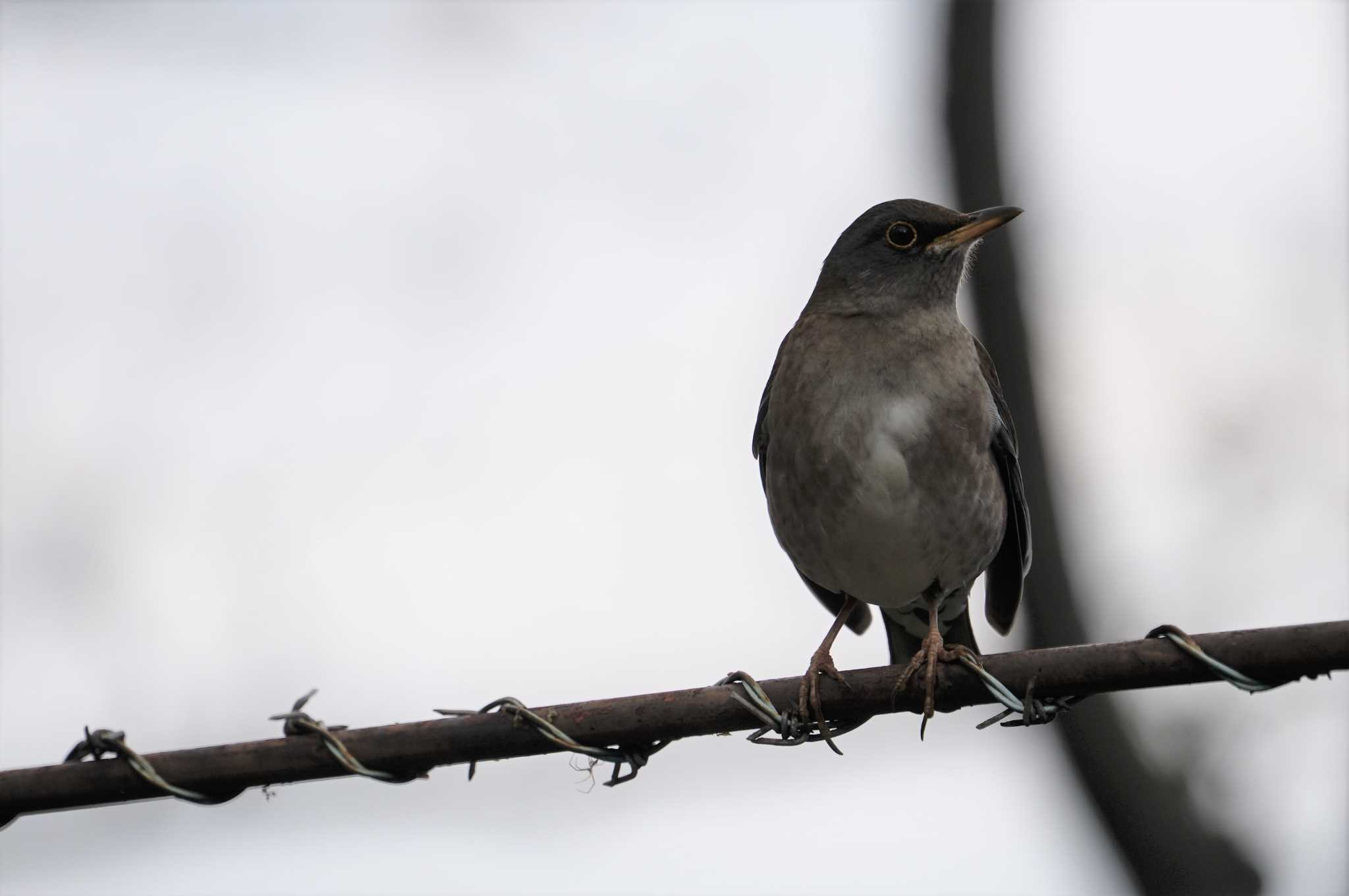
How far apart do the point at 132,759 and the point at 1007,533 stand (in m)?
4.01

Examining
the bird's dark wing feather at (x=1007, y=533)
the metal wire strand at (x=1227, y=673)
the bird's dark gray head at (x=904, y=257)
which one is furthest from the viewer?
the bird's dark gray head at (x=904, y=257)

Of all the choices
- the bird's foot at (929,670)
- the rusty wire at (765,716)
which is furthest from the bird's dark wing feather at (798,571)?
the rusty wire at (765,716)

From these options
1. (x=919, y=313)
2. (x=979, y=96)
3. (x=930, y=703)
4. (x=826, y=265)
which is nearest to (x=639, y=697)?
(x=930, y=703)

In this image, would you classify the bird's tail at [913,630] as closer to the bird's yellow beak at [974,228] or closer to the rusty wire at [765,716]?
the bird's yellow beak at [974,228]

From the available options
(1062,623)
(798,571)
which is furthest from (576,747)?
(1062,623)

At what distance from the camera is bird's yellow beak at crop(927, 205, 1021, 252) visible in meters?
5.78

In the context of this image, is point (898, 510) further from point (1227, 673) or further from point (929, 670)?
point (1227, 673)

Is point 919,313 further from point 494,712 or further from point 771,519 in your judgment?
point 494,712

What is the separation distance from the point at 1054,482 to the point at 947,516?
199 centimetres

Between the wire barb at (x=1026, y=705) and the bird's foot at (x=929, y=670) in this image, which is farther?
the bird's foot at (x=929, y=670)

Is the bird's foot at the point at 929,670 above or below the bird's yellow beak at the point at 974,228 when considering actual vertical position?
below

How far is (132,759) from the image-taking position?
3309mm

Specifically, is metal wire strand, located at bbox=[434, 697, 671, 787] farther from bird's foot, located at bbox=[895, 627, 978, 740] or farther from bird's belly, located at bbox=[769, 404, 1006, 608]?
bird's belly, located at bbox=[769, 404, 1006, 608]

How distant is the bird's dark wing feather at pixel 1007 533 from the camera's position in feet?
18.7
